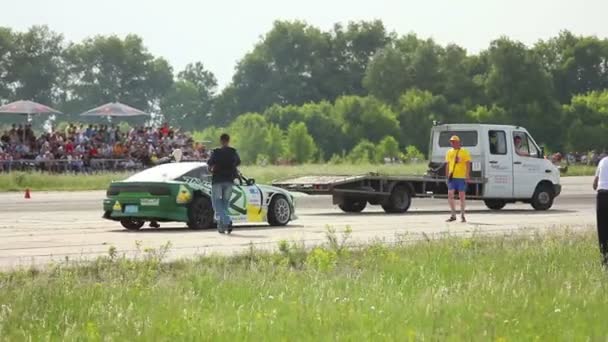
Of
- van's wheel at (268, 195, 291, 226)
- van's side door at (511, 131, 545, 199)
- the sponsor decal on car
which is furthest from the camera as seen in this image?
van's side door at (511, 131, 545, 199)

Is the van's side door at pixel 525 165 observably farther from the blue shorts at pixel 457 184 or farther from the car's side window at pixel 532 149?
the blue shorts at pixel 457 184

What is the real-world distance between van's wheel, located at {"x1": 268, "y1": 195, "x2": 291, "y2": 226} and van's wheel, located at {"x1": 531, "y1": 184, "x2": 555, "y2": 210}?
32.0 feet

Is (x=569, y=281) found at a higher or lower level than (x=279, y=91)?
lower

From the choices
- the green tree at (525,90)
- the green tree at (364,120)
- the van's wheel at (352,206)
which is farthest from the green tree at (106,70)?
the van's wheel at (352,206)

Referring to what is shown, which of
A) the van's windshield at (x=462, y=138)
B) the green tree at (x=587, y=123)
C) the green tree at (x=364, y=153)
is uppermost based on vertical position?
the green tree at (x=587, y=123)

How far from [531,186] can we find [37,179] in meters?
20.2

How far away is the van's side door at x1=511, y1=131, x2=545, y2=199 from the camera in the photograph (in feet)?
114

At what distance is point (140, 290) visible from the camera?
13766mm

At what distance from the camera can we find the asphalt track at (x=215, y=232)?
20531mm

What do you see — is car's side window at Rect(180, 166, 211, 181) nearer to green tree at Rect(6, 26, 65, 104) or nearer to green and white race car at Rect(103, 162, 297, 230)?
green and white race car at Rect(103, 162, 297, 230)

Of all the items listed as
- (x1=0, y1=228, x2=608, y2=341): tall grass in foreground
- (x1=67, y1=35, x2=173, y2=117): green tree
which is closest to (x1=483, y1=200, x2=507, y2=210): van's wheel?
(x1=0, y1=228, x2=608, y2=341): tall grass in foreground

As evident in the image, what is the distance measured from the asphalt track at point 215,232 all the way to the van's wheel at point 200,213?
23 cm

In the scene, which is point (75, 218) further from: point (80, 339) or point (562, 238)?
point (80, 339)

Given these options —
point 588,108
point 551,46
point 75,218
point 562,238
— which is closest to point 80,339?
point 562,238
